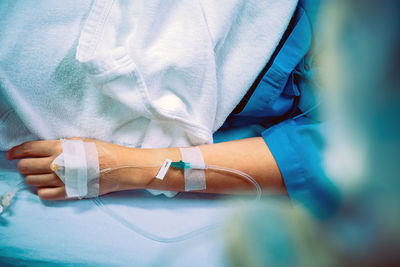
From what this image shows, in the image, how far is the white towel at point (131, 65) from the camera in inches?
22.2

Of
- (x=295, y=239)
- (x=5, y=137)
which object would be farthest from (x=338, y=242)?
(x=5, y=137)

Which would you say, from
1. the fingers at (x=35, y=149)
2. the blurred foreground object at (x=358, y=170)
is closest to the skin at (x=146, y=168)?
the fingers at (x=35, y=149)

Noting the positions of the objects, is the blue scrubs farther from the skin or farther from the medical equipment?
the medical equipment

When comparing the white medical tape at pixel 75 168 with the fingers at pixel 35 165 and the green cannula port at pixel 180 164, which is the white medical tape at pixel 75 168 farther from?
the green cannula port at pixel 180 164

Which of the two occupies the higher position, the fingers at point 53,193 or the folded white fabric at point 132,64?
the folded white fabric at point 132,64

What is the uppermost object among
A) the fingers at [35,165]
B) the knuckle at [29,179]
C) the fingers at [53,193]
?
the fingers at [35,165]

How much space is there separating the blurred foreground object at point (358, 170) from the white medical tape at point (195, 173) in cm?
33

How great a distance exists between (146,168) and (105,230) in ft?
0.54

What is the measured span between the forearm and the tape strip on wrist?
0.06m

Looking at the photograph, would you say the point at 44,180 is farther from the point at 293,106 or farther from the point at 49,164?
the point at 293,106

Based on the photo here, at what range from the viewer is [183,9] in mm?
603

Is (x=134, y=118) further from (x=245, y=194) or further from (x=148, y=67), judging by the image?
(x=245, y=194)

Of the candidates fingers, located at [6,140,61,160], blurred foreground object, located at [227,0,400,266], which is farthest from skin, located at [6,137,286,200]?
blurred foreground object, located at [227,0,400,266]

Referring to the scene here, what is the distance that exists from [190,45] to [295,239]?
1.56ft
